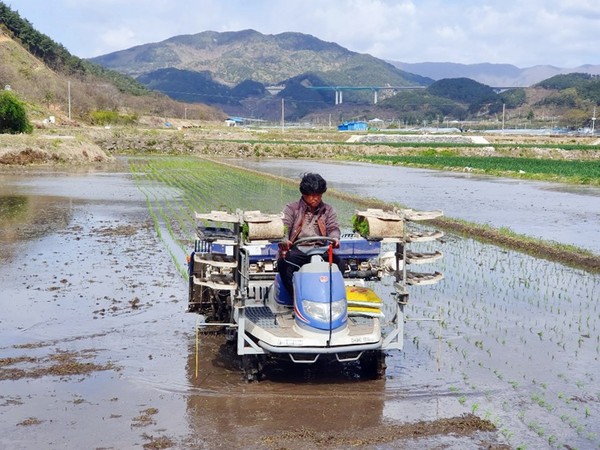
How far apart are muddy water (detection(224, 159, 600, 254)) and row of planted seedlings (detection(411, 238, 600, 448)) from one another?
11.5 ft

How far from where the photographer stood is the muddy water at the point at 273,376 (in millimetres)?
5258

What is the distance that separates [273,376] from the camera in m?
6.50

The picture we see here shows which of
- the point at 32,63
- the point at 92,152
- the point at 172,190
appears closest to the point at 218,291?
the point at 172,190

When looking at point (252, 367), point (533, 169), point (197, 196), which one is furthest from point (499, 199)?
point (252, 367)

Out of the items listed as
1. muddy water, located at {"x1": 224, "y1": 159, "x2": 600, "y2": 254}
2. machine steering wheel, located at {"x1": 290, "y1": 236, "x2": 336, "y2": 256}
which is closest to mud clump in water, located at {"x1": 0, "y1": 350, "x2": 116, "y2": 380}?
machine steering wheel, located at {"x1": 290, "y1": 236, "x2": 336, "y2": 256}

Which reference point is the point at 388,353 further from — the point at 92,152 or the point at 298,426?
the point at 92,152

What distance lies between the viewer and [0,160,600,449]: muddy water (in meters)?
5.26

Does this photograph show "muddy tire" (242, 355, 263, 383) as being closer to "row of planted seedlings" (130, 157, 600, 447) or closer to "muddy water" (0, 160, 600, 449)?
"muddy water" (0, 160, 600, 449)

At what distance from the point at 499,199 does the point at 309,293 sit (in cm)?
1874

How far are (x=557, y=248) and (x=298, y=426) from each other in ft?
28.4

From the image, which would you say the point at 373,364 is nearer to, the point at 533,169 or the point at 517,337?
the point at 517,337

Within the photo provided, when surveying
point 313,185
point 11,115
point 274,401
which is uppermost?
point 11,115

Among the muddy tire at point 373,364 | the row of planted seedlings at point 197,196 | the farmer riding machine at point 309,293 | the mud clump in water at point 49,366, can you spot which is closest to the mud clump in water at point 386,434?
the farmer riding machine at point 309,293

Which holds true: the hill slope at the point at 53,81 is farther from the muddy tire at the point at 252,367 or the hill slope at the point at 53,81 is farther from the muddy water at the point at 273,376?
the muddy tire at the point at 252,367
